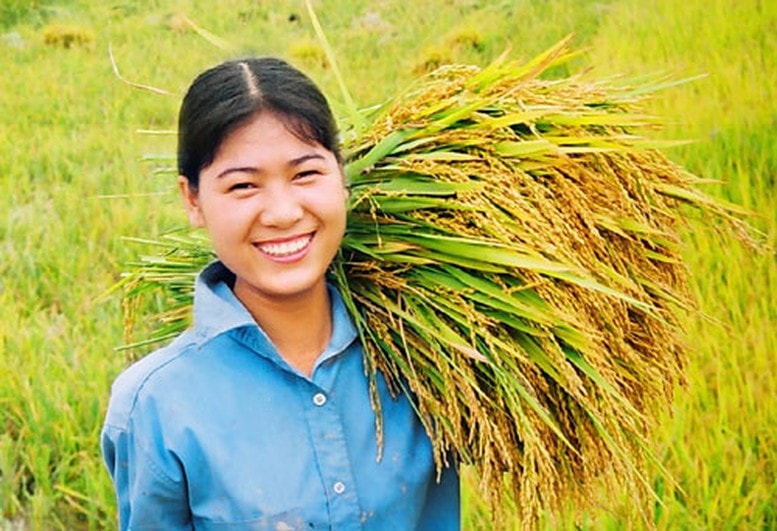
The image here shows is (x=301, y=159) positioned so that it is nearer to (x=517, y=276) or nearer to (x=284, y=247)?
(x=284, y=247)

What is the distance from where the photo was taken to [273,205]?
1.31 metres

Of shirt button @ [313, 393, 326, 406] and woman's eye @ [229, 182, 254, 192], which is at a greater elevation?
woman's eye @ [229, 182, 254, 192]

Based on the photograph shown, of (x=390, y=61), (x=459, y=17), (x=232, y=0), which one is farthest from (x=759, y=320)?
(x=232, y=0)

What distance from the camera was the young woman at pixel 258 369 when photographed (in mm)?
1322

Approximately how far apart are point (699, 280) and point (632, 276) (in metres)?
1.35

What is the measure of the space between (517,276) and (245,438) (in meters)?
0.40

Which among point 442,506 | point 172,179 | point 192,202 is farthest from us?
point 172,179

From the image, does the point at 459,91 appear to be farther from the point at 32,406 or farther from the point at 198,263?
the point at 32,406

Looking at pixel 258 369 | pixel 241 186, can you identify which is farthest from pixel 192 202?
pixel 258 369

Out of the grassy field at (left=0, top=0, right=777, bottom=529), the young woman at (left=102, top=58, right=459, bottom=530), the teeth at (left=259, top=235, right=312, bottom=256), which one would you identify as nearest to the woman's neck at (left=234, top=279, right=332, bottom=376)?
the young woman at (left=102, top=58, right=459, bottom=530)

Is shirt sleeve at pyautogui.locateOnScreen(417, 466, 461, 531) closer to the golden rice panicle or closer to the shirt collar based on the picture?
the golden rice panicle

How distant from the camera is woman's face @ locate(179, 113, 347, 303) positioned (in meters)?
1.31

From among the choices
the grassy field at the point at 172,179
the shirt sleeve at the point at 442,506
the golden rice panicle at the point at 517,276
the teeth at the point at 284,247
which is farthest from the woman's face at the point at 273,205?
the shirt sleeve at the point at 442,506

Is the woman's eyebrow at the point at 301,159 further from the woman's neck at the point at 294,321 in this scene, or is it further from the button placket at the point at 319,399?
the button placket at the point at 319,399
